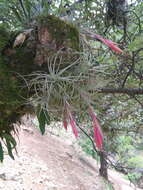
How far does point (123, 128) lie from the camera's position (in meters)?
2.34

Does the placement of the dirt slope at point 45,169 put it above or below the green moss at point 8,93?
below

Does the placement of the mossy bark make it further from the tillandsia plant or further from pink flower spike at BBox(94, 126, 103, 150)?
pink flower spike at BBox(94, 126, 103, 150)

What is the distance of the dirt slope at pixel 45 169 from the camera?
9.57 feet

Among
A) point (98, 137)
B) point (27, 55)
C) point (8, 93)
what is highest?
point (27, 55)

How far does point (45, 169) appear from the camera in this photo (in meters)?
3.51

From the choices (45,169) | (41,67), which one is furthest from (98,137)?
(45,169)

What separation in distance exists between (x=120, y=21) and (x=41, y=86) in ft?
3.61

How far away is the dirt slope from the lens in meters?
2.92

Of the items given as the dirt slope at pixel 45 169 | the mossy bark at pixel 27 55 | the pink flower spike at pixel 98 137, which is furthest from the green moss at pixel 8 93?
the dirt slope at pixel 45 169

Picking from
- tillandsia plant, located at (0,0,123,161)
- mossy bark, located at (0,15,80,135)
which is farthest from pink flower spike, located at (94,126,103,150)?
mossy bark, located at (0,15,80,135)

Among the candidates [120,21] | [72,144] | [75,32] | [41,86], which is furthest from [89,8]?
[72,144]

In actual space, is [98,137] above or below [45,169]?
above

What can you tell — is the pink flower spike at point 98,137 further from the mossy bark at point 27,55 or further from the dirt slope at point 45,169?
the dirt slope at point 45,169

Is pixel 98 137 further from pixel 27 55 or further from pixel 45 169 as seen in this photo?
pixel 45 169
